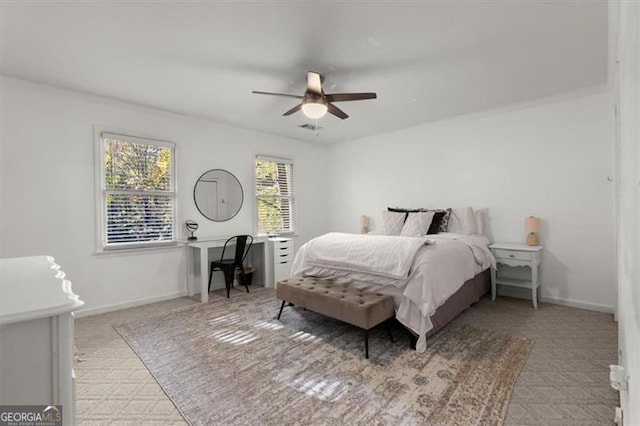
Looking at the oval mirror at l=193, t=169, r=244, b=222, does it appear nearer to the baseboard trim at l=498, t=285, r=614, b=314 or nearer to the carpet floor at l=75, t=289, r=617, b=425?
the carpet floor at l=75, t=289, r=617, b=425

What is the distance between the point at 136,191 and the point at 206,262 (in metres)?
1.28

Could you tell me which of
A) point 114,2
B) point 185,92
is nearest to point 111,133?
point 185,92

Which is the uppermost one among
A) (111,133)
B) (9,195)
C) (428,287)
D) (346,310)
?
(111,133)

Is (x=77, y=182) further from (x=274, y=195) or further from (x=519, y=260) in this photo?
(x=519, y=260)

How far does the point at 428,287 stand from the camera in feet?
8.48

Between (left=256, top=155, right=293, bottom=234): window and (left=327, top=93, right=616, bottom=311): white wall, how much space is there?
2019 millimetres

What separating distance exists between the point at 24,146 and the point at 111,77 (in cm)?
117

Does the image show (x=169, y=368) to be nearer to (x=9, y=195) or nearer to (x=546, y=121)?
(x=9, y=195)

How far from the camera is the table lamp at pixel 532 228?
3.72 meters

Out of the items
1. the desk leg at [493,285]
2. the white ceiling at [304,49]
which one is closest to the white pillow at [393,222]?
the desk leg at [493,285]

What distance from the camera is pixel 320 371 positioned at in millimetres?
2246

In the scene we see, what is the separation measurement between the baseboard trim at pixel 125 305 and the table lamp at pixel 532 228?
4658 mm

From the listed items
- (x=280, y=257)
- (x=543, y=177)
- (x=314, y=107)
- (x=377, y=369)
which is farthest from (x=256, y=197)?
(x=543, y=177)

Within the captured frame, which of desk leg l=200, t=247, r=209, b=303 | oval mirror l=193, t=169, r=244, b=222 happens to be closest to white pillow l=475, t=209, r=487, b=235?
oval mirror l=193, t=169, r=244, b=222
